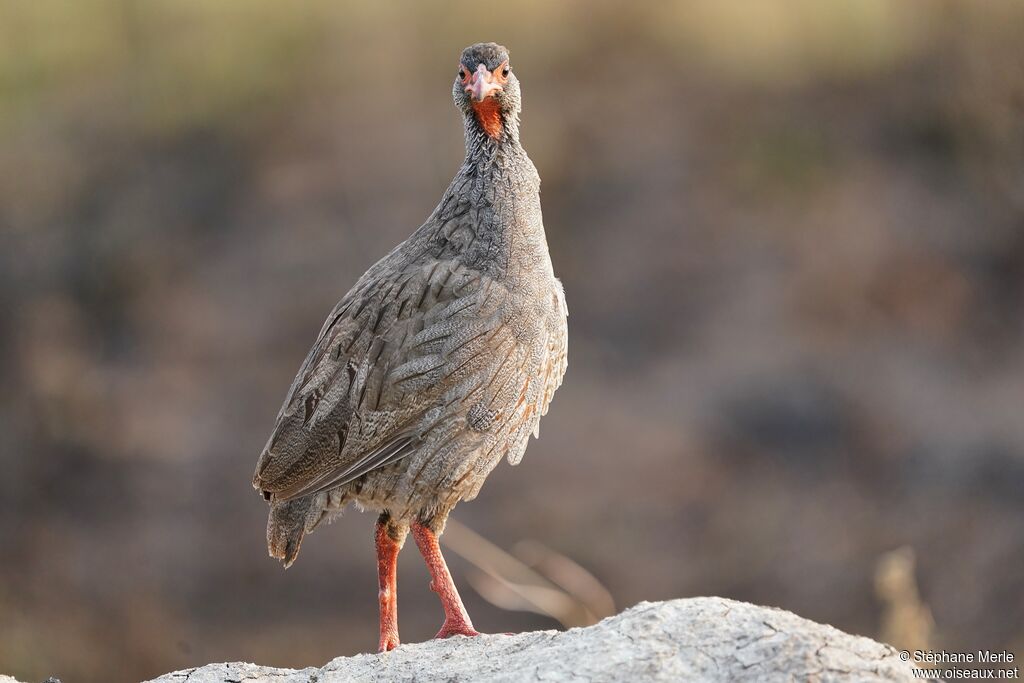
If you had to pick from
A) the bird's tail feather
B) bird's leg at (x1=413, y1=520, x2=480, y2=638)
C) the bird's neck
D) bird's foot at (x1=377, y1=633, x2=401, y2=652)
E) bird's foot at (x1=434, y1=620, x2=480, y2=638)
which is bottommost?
bird's foot at (x1=377, y1=633, x2=401, y2=652)

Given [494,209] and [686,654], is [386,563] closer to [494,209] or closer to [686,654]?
[494,209]

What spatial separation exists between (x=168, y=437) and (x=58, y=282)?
2.43m

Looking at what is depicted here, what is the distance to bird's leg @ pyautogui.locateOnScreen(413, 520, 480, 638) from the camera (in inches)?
242

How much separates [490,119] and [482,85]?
0.86 ft

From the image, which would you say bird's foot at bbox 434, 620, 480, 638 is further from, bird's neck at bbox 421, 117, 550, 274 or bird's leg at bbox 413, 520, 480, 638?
bird's neck at bbox 421, 117, 550, 274

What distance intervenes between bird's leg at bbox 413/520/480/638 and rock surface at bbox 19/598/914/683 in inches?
25.4

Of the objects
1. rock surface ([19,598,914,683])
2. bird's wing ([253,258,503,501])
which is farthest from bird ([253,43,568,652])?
rock surface ([19,598,914,683])

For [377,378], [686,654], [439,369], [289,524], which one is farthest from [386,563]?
[686,654]

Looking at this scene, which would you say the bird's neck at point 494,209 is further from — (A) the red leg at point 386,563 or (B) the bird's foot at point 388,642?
(B) the bird's foot at point 388,642

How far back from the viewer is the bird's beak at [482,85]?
6090mm

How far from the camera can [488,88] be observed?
611cm

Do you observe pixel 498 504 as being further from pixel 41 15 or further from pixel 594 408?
pixel 41 15

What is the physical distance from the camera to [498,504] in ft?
43.6

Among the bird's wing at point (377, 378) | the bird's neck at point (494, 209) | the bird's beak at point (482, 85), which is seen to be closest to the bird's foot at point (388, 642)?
the bird's wing at point (377, 378)
